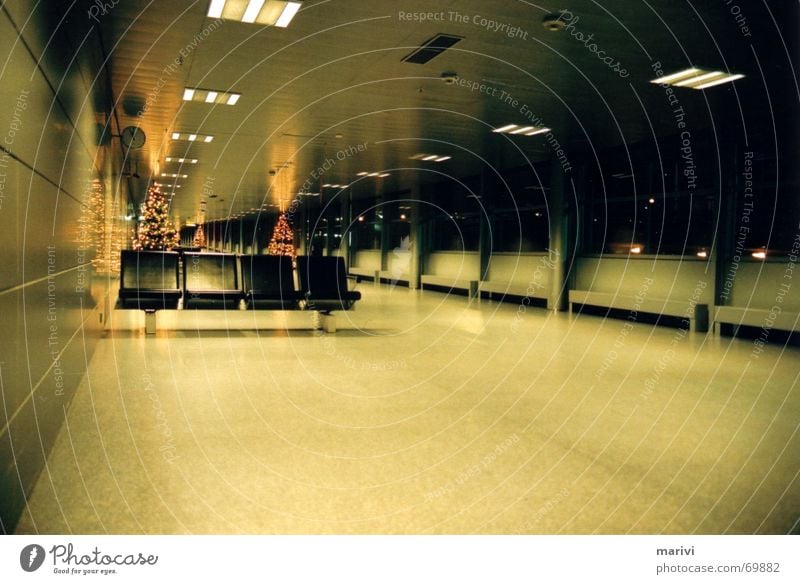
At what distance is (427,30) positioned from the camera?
6246mm

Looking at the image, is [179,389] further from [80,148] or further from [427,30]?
[427,30]

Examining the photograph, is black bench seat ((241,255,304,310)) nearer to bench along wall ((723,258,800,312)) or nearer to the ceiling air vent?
the ceiling air vent

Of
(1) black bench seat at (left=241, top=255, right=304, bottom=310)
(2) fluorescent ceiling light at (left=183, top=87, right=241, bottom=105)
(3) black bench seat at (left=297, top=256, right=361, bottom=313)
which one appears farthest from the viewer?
(3) black bench seat at (left=297, top=256, right=361, bottom=313)

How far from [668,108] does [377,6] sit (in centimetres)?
497

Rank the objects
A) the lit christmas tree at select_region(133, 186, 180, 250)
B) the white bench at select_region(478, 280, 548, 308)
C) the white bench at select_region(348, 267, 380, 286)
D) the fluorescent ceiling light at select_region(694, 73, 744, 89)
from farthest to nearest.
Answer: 1. the lit christmas tree at select_region(133, 186, 180, 250)
2. the white bench at select_region(348, 267, 380, 286)
3. the white bench at select_region(478, 280, 548, 308)
4. the fluorescent ceiling light at select_region(694, 73, 744, 89)

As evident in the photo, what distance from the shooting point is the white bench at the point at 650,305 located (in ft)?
34.5

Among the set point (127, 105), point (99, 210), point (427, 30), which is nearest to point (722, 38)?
point (427, 30)

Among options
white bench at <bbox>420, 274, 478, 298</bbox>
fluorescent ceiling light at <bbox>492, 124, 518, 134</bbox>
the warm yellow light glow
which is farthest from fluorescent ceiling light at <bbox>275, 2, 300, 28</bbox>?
white bench at <bbox>420, 274, 478, 298</bbox>

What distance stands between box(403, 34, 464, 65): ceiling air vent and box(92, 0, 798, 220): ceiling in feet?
0.27

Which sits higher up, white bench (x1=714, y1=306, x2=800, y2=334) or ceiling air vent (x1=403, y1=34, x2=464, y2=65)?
ceiling air vent (x1=403, y1=34, x2=464, y2=65)

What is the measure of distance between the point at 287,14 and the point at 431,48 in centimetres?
156

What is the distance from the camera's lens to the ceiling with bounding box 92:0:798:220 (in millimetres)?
5816

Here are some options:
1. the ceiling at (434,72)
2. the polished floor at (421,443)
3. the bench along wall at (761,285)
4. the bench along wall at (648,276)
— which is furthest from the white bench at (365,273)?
the polished floor at (421,443)

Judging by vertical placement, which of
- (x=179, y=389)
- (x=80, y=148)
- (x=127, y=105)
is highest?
(x=127, y=105)
